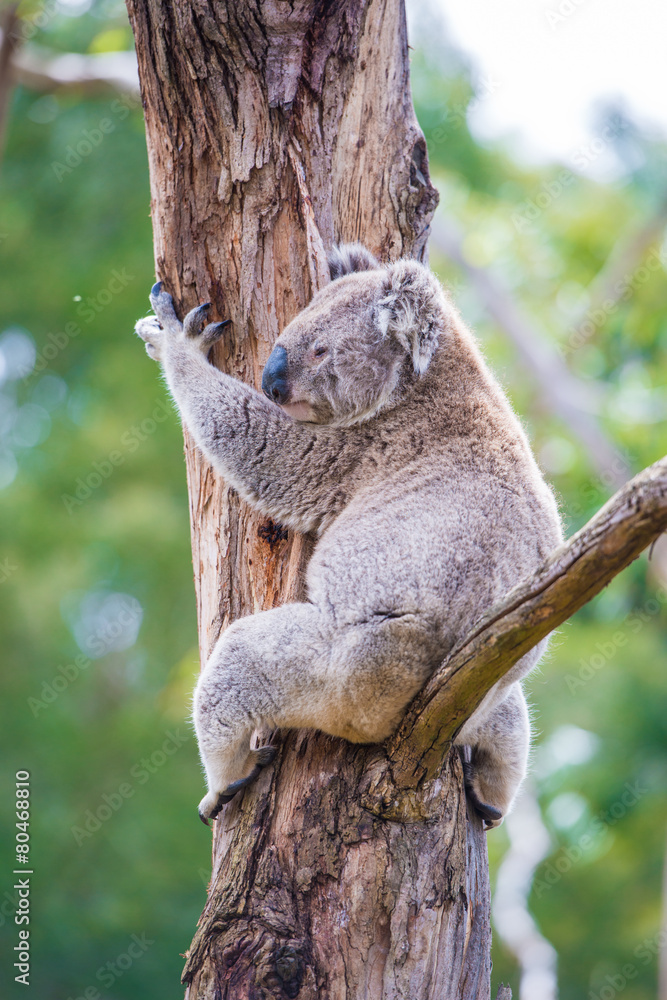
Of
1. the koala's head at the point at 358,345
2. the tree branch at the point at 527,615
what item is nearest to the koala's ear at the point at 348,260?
the koala's head at the point at 358,345

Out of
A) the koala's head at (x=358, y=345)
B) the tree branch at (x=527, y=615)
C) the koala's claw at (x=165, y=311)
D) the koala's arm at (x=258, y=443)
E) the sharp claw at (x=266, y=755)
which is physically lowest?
the sharp claw at (x=266, y=755)

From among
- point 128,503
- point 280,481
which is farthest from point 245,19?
point 128,503

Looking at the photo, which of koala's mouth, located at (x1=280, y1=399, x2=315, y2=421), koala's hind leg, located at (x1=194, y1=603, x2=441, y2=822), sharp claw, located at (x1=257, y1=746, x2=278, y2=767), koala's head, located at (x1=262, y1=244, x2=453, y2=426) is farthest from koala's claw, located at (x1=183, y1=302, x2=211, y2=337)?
sharp claw, located at (x1=257, y1=746, x2=278, y2=767)

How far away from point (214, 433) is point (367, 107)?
1.38 m

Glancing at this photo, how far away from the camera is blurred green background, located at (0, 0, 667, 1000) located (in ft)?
28.3

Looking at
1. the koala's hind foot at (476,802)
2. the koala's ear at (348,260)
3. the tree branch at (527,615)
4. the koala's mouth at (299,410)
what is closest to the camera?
the tree branch at (527,615)

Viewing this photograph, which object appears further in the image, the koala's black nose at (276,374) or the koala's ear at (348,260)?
the koala's ear at (348,260)

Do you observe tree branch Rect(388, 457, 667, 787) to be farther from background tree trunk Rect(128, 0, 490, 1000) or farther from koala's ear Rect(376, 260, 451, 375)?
koala's ear Rect(376, 260, 451, 375)

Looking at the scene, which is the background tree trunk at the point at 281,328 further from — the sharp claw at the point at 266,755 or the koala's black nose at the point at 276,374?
the koala's black nose at the point at 276,374

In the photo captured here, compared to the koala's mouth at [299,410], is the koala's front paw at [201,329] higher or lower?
higher

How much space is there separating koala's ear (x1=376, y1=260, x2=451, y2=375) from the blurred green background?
4638mm

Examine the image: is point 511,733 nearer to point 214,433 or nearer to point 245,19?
point 214,433

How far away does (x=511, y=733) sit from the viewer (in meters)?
3.14

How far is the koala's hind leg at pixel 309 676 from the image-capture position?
264 centimetres
